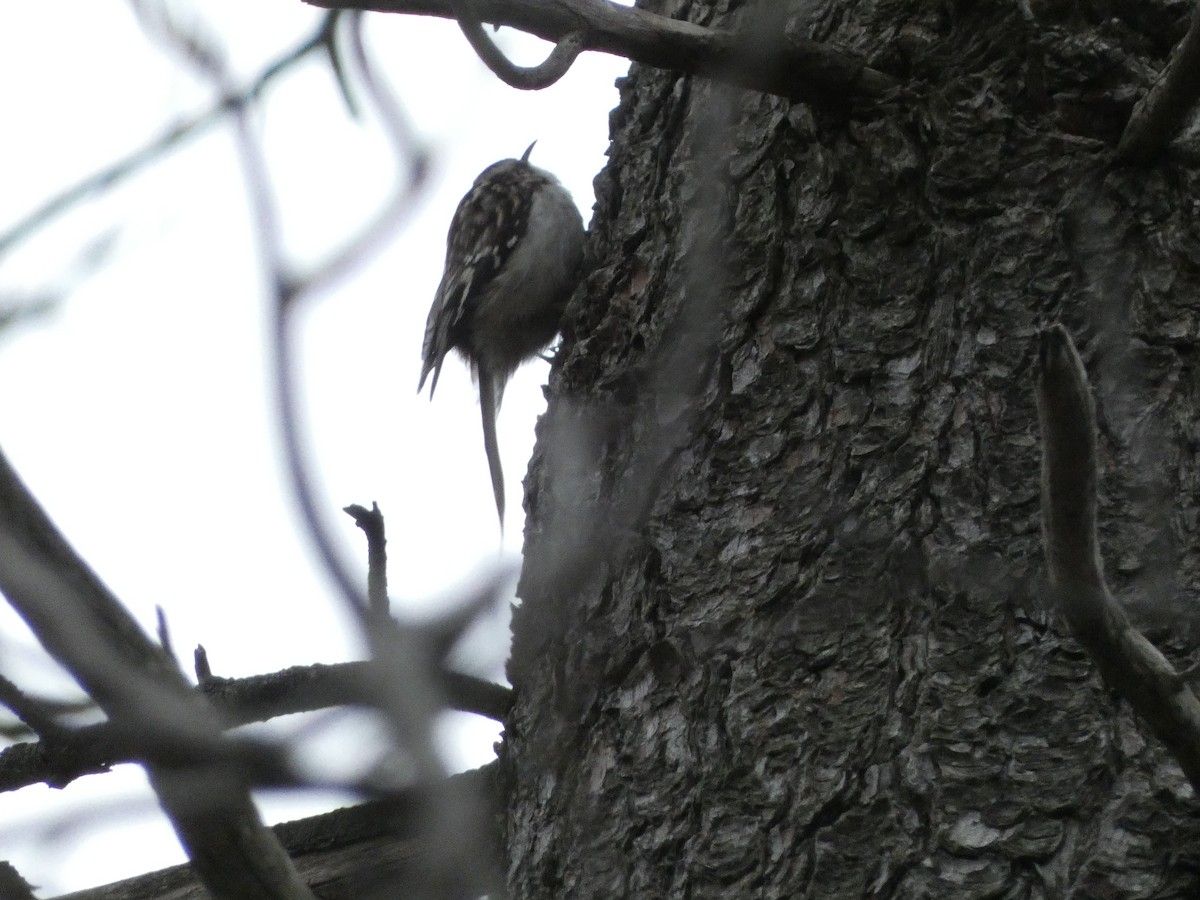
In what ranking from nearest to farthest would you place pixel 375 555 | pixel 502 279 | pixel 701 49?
Answer: pixel 375 555 → pixel 701 49 → pixel 502 279

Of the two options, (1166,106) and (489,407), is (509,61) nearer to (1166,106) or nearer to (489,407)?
(1166,106)

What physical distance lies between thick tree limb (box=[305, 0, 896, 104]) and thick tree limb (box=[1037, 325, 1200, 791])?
0.95 meters

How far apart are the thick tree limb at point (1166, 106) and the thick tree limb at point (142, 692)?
1.40 metres

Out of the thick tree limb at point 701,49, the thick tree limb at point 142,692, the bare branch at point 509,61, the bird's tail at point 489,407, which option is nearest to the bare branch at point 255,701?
the thick tree limb at point 142,692

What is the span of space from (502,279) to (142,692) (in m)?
3.41

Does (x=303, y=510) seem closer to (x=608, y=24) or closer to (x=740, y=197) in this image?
(x=608, y=24)

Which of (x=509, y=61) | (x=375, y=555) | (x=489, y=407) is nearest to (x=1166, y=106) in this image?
(x=509, y=61)

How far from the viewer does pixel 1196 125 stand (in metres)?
1.99

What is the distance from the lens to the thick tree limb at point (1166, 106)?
178 cm

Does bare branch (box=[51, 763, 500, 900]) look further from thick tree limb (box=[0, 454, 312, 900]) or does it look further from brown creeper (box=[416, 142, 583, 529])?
brown creeper (box=[416, 142, 583, 529])

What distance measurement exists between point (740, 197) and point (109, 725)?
1.53 m

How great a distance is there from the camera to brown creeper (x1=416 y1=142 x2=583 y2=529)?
13.1 ft

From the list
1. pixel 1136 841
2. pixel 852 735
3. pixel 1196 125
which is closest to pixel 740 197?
pixel 1196 125

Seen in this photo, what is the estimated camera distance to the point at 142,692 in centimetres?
89
